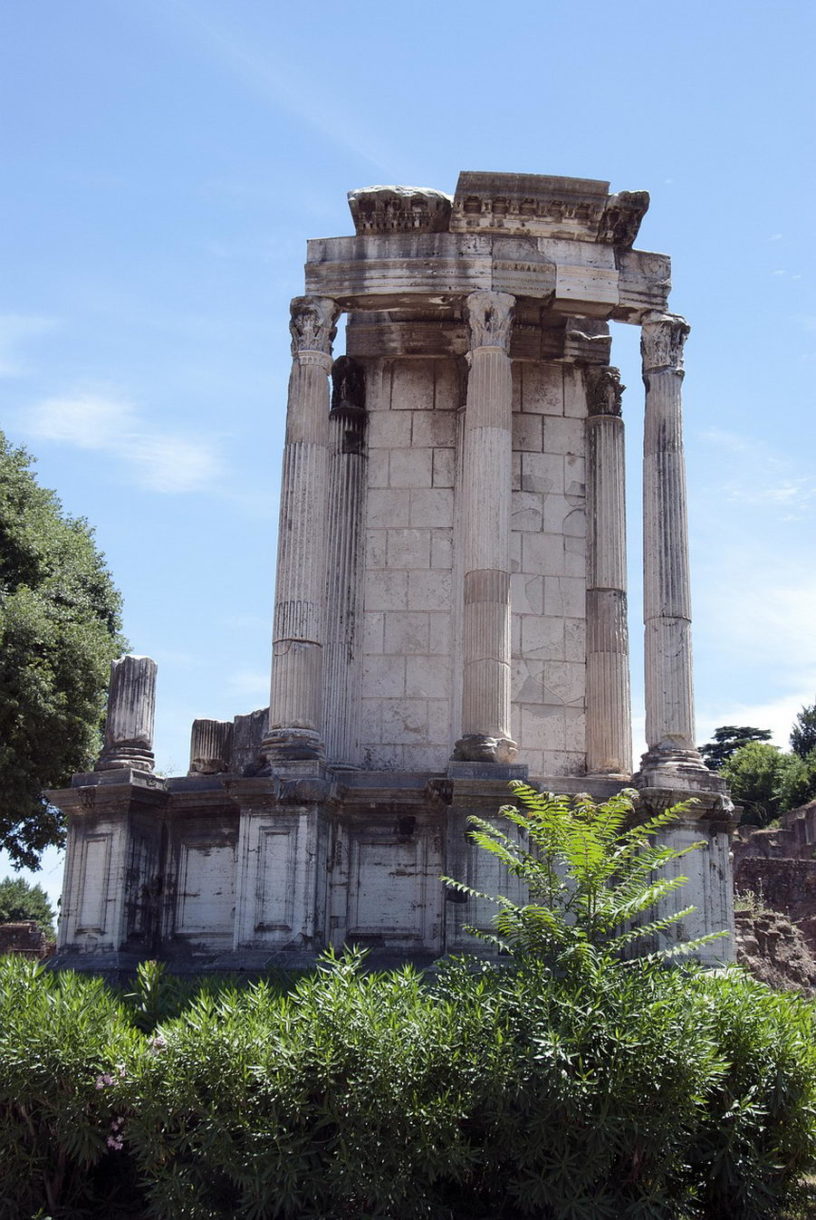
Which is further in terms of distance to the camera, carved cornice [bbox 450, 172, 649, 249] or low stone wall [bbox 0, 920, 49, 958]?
low stone wall [bbox 0, 920, 49, 958]

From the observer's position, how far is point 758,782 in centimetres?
7481

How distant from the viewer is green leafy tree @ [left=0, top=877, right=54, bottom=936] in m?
83.4

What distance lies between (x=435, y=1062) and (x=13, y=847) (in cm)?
2213

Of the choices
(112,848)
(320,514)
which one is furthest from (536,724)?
(112,848)

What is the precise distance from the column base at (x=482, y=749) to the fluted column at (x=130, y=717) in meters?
3.68

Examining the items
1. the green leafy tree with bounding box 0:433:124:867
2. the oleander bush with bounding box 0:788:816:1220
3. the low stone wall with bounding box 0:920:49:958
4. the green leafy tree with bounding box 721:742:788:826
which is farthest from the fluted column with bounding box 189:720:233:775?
the green leafy tree with bounding box 721:742:788:826

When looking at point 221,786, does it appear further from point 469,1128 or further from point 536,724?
point 469,1128

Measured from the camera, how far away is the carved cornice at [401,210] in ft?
56.9

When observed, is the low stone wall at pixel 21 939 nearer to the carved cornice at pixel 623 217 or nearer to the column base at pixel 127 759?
the column base at pixel 127 759

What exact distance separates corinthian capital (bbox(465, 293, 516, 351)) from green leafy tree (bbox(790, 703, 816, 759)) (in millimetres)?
67261

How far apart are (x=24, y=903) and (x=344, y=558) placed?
244 feet

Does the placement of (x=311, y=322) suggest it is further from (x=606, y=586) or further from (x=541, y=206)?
(x=606, y=586)

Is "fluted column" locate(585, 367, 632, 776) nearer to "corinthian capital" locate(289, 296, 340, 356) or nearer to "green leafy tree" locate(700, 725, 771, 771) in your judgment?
"corinthian capital" locate(289, 296, 340, 356)

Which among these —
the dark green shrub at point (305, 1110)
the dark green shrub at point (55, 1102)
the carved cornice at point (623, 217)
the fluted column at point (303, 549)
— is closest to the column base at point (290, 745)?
the fluted column at point (303, 549)
